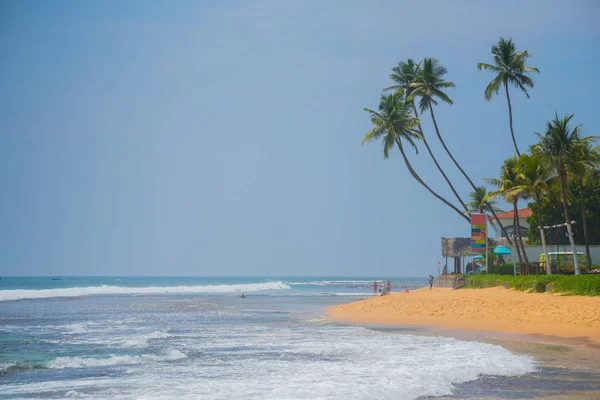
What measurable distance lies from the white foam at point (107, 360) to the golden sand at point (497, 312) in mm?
11432

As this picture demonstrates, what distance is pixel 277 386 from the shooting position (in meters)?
11.5

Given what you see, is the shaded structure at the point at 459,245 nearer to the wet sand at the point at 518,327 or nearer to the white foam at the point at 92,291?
the wet sand at the point at 518,327

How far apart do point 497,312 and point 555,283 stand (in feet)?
13.6

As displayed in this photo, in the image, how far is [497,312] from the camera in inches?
967

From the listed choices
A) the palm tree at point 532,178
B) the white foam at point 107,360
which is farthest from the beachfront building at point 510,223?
the white foam at point 107,360

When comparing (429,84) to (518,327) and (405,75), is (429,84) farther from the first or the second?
(518,327)

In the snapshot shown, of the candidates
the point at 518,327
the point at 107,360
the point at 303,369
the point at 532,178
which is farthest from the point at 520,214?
the point at 107,360

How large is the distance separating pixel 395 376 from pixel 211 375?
3.98 meters

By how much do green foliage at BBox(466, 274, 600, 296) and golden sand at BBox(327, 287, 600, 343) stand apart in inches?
19.4

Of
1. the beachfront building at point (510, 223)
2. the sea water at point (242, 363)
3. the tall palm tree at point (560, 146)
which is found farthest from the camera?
the beachfront building at point (510, 223)

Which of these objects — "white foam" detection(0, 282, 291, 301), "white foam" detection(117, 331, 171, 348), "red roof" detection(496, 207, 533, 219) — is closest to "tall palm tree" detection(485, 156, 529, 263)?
"red roof" detection(496, 207, 533, 219)

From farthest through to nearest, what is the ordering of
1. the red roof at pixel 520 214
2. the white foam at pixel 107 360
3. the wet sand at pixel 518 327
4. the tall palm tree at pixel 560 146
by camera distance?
1. the red roof at pixel 520 214
2. the tall palm tree at pixel 560 146
3. the white foam at pixel 107 360
4. the wet sand at pixel 518 327

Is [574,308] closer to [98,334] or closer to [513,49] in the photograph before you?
[98,334]

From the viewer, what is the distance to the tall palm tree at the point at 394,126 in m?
45.8
